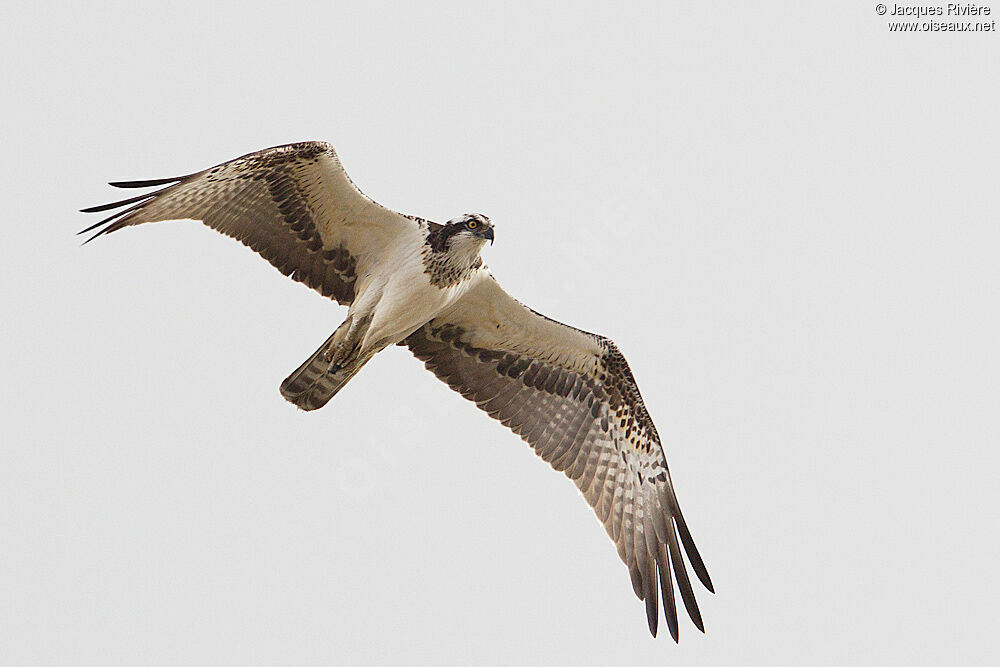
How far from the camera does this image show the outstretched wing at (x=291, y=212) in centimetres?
1030

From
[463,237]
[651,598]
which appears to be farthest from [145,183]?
[651,598]

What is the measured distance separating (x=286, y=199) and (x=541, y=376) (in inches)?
121

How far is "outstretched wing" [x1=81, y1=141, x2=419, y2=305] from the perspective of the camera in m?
10.3

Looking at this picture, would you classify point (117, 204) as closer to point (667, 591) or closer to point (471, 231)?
point (471, 231)

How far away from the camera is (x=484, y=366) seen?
462 inches

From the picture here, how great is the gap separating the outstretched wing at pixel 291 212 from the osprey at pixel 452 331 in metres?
0.01

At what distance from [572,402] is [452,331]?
1.41 m

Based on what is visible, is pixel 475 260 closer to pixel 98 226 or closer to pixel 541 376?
pixel 541 376

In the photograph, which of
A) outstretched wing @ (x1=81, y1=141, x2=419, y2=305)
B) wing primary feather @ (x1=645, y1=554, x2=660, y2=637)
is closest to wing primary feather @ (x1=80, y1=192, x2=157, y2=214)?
outstretched wing @ (x1=81, y1=141, x2=419, y2=305)

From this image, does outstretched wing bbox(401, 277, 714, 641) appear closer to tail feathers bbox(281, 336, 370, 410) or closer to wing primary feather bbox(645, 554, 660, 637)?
wing primary feather bbox(645, 554, 660, 637)

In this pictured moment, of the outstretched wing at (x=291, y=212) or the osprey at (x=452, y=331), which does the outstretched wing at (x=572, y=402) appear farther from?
the outstretched wing at (x=291, y=212)

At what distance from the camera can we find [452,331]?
11586mm

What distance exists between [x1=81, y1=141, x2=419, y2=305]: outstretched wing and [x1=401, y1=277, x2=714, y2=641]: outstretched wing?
106 centimetres

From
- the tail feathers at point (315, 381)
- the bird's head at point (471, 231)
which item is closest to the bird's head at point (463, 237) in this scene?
the bird's head at point (471, 231)
